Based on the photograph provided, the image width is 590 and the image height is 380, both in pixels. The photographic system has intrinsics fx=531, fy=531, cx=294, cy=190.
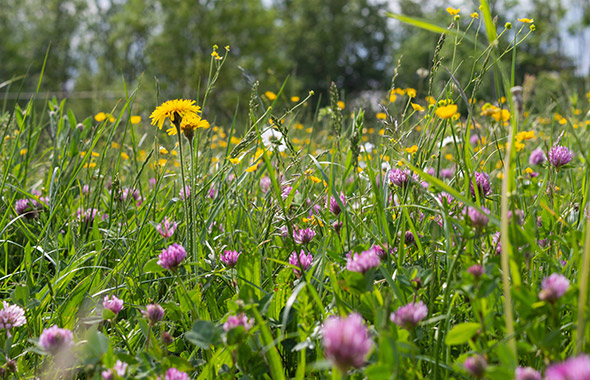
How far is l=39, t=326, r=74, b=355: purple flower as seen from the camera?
82cm

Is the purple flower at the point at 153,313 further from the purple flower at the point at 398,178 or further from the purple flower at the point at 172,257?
the purple flower at the point at 398,178

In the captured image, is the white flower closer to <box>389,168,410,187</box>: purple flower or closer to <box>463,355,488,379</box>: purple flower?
<box>389,168,410,187</box>: purple flower

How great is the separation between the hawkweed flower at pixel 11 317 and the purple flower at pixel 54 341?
235mm

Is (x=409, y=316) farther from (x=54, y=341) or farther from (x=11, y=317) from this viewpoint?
(x=11, y=317)

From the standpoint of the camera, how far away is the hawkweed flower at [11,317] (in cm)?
102

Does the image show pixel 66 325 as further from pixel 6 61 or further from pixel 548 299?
pixel 6 61

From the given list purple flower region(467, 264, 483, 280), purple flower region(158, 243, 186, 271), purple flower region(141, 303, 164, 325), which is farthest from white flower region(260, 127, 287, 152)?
purple flower region(467, 264, 483, 280)

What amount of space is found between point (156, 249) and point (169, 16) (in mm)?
24700

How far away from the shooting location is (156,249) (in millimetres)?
1548

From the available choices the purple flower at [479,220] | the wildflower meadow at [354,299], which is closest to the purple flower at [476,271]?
the wildflower meadow at [354,299]

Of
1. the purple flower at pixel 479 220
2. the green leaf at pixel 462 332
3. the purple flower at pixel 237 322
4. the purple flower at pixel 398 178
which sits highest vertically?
the purple flower at pixel 479 220

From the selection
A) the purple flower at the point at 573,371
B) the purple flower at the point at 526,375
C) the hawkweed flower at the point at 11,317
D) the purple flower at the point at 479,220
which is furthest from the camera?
the hawkweed flower at the point at 11,317

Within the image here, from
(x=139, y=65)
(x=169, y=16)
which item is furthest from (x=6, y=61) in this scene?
(x=169, y=16)

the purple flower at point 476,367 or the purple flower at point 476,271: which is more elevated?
the purple flower at point 476,271
